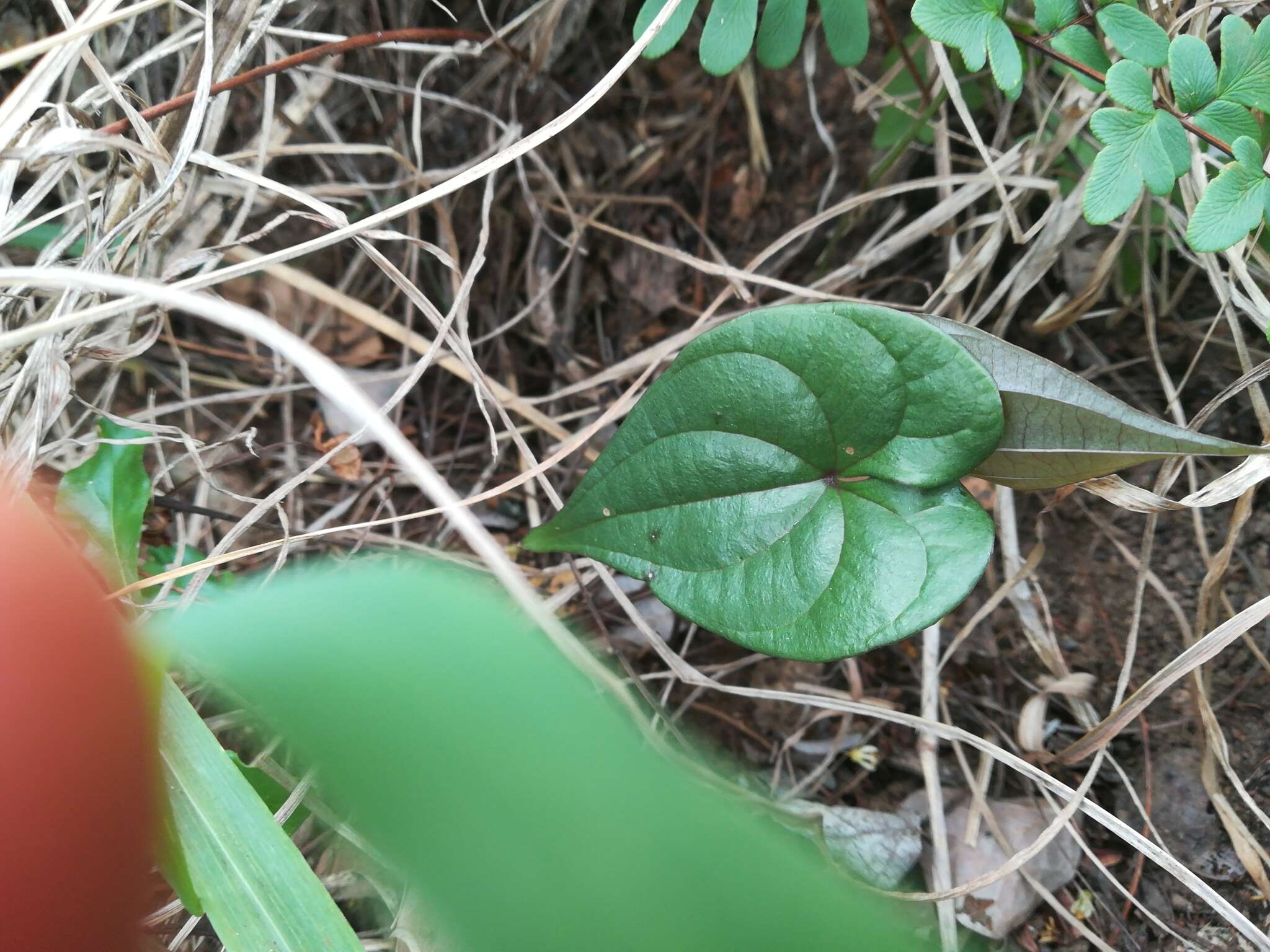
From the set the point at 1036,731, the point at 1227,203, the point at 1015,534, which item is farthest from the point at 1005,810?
the point at 1227,203

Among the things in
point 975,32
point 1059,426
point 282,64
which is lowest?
point 1059,426

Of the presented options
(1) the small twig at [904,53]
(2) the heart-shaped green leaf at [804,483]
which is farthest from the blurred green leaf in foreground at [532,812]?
(1) the small twig at [904,53]

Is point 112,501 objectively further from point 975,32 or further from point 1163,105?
point 1163,105

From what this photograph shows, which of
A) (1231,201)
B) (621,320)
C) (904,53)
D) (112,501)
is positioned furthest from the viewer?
(621,320)

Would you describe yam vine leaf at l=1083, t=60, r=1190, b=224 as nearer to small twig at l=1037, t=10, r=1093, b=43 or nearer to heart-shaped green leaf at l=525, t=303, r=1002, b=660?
small twig at l=1037, t=10, r=1093, b=43

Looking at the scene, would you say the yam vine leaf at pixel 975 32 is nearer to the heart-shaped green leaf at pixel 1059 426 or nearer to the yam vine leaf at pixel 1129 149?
the yam vine leaf at pixel 1129 149

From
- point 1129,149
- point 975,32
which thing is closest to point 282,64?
point 975,32

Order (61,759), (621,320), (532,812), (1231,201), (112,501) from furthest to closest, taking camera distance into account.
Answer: (621,320), (112,501), (1231,201), (61,759), (532,812)

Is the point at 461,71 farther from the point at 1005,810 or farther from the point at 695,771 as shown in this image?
the point at 1005,810
